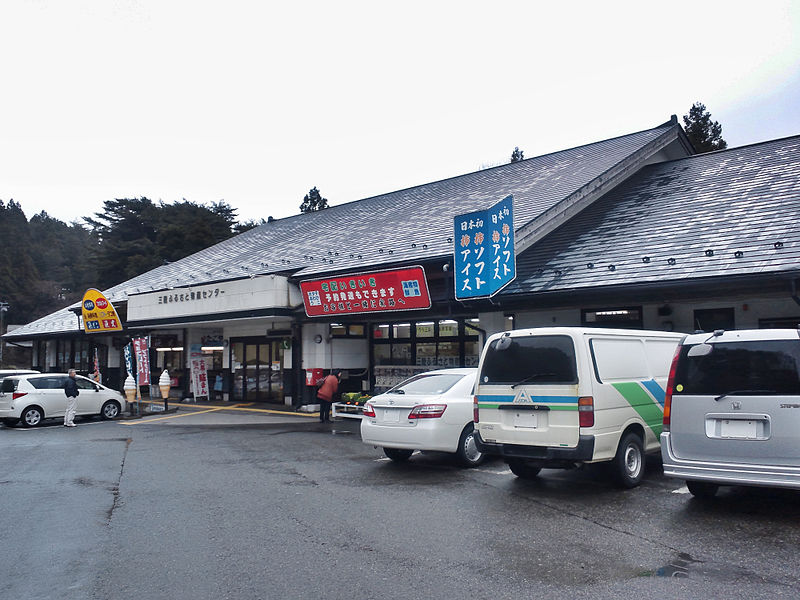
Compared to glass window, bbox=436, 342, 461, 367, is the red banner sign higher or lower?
higher

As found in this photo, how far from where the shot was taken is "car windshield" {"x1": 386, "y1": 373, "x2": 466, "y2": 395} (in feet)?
32.3

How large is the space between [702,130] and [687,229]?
23.8 m

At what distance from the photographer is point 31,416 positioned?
Answer: 17.3 m

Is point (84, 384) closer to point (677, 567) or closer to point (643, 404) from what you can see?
point (643, 404)

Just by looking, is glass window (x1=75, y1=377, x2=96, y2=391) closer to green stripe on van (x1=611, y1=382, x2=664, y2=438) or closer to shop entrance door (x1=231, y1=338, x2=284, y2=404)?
shop entrance door (x1=231, y1=338, x2=284, y2=404)

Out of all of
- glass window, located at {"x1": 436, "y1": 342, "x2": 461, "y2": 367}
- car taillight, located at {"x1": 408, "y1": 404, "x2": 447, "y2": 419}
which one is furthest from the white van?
glass window, located at {"x1": 436, "y1": 342, "x2": 461, "y2": 367}

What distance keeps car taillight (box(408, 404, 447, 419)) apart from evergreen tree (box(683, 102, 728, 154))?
98.0 feet

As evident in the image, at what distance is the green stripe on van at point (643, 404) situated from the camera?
795 centimetres

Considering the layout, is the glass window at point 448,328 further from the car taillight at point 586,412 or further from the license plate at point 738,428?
the license plate at point 738,428

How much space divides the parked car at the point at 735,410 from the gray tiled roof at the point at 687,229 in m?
4.89

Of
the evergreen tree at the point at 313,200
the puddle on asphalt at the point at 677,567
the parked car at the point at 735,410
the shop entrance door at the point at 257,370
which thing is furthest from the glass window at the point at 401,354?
the evergreen tree at the point at 313,200

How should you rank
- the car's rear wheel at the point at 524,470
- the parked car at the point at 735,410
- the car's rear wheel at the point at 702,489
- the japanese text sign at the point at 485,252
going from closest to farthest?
the parked car at the point at 735,410
the car's rear wheel at the point at 702,489
the car's rear wheel at the point at 524,470
the japanese text sign at the point at 485,252

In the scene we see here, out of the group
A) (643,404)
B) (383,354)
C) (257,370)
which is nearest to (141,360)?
(257,370)

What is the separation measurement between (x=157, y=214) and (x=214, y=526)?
5316 cm
